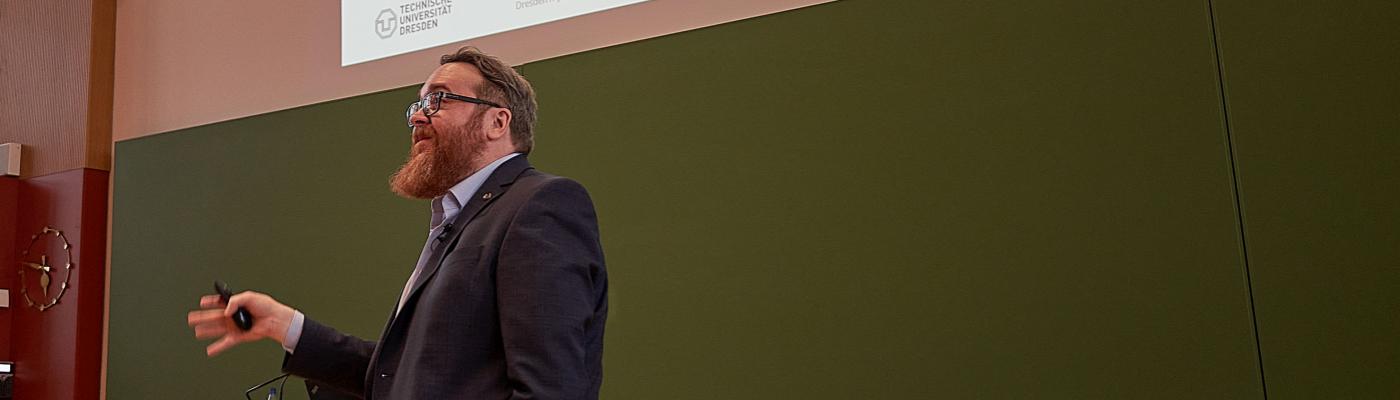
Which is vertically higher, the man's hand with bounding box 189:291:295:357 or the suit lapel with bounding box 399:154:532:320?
the suit lapel with bounding box 399:154:532:320

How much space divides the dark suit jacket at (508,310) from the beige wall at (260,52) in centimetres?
196

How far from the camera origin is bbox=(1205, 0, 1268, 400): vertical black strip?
2.75 metres

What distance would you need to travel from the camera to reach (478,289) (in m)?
1.73

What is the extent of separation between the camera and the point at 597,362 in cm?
179

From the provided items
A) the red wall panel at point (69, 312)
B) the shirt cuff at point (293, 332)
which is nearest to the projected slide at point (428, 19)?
the red wall panel at point (69, 312)

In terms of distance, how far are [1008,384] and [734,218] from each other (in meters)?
0.91

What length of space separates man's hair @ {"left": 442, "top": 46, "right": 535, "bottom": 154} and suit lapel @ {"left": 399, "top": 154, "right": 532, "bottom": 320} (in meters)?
0.10

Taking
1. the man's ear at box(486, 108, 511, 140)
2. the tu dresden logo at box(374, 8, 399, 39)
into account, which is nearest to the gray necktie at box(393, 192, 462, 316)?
the man's ear at box(486, 108, 511, 140)

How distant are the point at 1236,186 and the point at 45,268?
438cm

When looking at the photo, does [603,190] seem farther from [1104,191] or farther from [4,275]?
[4,275]

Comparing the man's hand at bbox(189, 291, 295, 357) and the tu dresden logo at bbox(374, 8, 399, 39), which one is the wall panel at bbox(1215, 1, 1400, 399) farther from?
the tu dresden logo at bbox(374, 8, 399, 39)

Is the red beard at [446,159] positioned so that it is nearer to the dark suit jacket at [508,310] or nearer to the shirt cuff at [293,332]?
the dark suit jacket at [508,310]

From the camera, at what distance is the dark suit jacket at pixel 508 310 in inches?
64.5

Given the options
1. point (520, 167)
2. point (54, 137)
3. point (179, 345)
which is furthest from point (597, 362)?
point (54, 137)
